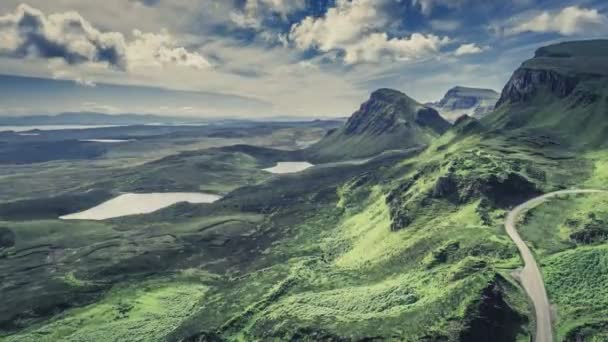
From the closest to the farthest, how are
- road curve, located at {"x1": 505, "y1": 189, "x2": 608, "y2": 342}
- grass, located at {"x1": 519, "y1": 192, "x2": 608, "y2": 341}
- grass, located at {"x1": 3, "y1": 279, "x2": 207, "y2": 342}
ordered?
grass, located at {"x1": 519, "y1": 192, "x2": 608, "y2": 341}, road curve, located at {"x1": 505, "y1": 189, "x2": 608, "y2": 342}, grass, located at {"x1": 3, "y1": 279, "x2": 207, "y2": 342}

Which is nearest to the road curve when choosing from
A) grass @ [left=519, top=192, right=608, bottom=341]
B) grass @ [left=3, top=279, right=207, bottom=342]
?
grass @ [left=519, top=192, right=608, bottom=341]

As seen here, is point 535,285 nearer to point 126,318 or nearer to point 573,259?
point 573,259

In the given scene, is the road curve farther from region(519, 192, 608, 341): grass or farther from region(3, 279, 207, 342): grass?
region(3, 279, 207, 342): grass

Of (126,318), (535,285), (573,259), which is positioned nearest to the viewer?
(535,285)

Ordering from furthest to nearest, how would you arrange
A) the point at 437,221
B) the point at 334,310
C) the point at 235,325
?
1. the point at 437,221
2. the point at 235,325
3. the point at 334,310

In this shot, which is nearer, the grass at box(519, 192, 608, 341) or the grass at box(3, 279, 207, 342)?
the grass at box(519, 192, 608, 341)

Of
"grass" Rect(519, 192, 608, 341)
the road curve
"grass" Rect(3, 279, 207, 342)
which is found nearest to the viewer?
"grass" Rect(519, 192, 608, 341)

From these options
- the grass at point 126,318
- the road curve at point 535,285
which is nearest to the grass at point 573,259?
the road curve at point 535,285

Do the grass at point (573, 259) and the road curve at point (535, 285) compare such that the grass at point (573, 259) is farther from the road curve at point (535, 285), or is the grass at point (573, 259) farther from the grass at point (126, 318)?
the grass at point (126, 318)

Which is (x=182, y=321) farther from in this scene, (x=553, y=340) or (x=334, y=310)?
(x=553, y=340)

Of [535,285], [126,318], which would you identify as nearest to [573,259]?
[535,285]

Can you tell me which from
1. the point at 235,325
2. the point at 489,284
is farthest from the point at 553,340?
the point at 235,325
